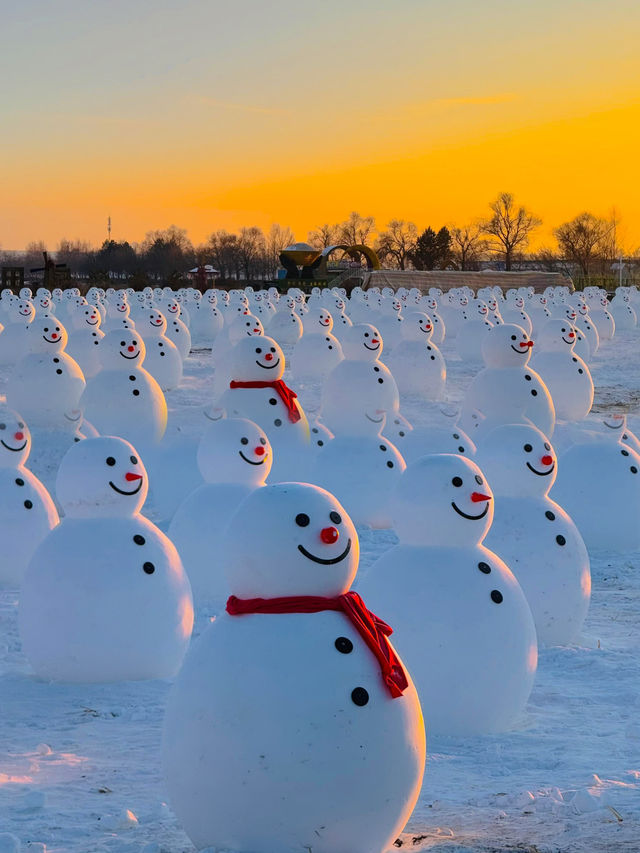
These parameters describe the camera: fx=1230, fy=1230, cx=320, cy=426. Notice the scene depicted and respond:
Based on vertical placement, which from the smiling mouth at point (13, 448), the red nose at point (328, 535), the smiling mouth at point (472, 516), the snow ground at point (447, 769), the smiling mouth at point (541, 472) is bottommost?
the snow ground at point (447, 769)

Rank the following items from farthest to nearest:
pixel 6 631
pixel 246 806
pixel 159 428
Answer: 1. pixel 159 428
2. pixel 6 631
3. pixel 246 806

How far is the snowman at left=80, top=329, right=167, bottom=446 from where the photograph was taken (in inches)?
602

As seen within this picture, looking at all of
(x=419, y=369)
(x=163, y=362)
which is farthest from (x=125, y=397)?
(x=419, y=369)

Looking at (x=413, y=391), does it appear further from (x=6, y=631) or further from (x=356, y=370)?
(x=6, y=631)

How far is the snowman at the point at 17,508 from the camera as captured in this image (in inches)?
404

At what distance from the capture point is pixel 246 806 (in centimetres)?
441

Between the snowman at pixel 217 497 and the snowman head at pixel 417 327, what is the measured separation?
11603 millimetres

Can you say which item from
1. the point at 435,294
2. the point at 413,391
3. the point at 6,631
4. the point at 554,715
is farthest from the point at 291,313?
the point at 554,715

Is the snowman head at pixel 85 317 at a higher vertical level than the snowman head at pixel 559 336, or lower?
higher

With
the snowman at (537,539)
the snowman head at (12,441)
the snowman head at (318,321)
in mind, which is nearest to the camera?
the snowman at (537,539)

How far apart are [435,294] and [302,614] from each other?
32140 millimetres

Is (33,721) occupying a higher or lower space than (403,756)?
lower

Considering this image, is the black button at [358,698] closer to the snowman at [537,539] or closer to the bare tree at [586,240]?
the snowman at [537,539]

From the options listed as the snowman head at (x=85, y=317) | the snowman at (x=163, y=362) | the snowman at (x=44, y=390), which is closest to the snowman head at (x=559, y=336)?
the snowman at (x=163, y=362)
